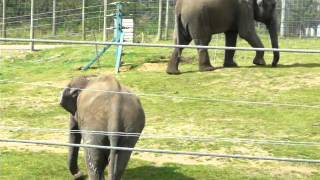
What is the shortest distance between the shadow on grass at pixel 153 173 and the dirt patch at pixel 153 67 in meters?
6.59

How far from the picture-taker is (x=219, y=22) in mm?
13414

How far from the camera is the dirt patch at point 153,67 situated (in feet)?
45.9

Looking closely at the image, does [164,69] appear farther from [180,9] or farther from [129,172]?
[129,172]

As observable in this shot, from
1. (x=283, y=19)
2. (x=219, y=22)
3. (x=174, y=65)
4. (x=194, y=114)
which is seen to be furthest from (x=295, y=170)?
(x=283, y=19)

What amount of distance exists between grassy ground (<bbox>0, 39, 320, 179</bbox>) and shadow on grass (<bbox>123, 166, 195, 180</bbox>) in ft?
0.04

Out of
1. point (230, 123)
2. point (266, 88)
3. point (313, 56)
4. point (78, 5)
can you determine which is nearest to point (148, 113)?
point (230, 123)

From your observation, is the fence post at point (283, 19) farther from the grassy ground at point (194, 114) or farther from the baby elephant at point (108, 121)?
the baby elephant at point (108, 121)

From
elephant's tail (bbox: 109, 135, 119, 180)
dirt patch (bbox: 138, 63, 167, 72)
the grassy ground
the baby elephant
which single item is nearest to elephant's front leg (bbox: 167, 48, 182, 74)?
the grassy ground

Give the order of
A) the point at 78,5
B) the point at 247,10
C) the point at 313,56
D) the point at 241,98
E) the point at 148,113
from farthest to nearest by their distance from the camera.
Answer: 1. the point at 78,5
2. the point at 313,56
3. the point at 247,10
4. the point at 241,98
5. the point at 148,113

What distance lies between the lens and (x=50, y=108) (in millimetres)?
10633

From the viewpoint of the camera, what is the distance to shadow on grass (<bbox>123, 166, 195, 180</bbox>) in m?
7.13

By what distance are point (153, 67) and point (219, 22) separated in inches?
72.8

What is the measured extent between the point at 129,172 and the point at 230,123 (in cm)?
242

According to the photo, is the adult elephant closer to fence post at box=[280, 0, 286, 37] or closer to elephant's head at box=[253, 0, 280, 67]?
elephant's head at box=[253, 0, 280, 67]
